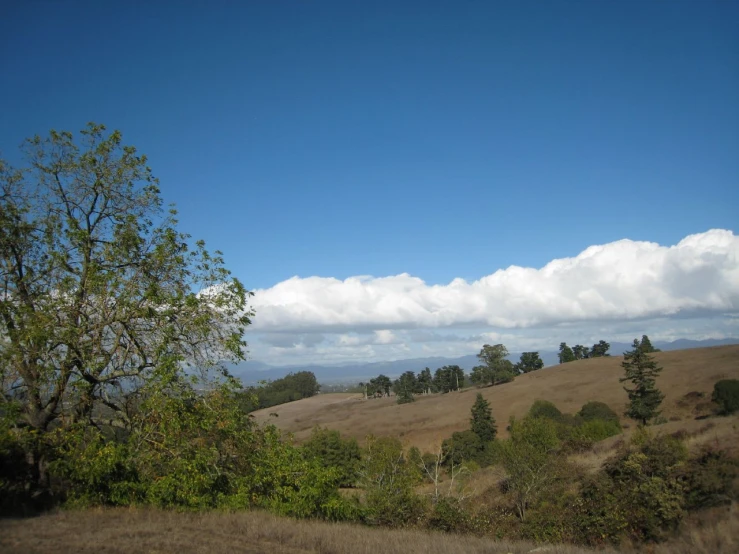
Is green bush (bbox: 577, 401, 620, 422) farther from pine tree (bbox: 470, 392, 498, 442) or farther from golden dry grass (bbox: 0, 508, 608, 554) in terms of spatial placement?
golden dry grass (bbox: 0, 508, 608, 554)

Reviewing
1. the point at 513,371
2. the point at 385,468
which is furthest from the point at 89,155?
the point at 513,371

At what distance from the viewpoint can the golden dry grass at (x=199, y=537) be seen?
8.53m

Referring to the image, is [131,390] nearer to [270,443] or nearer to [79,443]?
[79,443]

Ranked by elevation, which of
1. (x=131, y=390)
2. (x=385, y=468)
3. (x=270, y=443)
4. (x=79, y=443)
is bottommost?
(x=385, y=468)

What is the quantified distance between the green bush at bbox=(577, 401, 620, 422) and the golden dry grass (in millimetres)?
60260

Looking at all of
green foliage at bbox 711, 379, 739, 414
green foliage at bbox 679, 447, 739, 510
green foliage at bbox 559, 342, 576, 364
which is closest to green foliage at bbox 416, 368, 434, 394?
green foliage at bbox 559, 342, 576, 364

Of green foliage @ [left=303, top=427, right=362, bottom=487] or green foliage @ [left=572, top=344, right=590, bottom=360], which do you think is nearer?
green foliage @ [left=303, top=427, right=362, bottom=487]

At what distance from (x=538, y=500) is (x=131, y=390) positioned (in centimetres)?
2518

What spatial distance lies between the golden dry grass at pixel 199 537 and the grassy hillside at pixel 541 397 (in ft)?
183

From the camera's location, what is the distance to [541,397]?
85.4 meters

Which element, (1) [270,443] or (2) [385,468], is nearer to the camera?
(1) [270,443]

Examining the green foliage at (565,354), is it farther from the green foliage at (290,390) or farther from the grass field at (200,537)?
the grass field at (200,537)

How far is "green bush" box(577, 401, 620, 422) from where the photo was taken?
208 ft

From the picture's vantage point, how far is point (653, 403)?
5925cm
